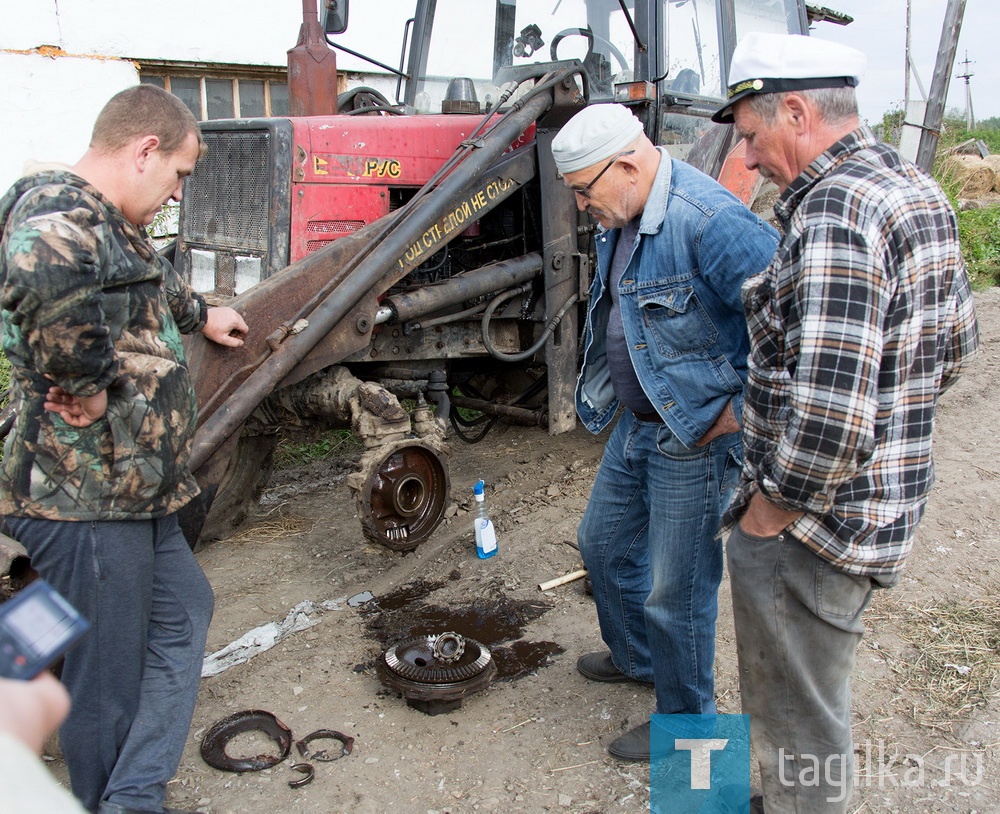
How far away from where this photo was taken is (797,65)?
187 centimetres

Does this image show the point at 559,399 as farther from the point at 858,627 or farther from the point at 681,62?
the point at 858,627

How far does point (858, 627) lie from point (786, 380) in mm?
584

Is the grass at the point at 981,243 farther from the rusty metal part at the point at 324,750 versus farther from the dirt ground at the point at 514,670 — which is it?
the rusty metal part at the point at 324,750

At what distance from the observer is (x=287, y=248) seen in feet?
13.9

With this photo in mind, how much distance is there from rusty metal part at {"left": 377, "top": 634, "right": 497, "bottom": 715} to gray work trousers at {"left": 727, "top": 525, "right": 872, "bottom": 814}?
1.26 m

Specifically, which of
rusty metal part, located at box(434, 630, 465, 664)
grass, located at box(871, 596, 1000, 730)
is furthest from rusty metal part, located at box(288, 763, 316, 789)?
grass, located at box(871, 596, 1000, 730)

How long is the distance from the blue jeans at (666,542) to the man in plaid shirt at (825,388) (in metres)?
0.43

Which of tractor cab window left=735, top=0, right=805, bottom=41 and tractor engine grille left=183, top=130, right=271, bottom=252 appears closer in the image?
tractor engine grille left=183, top=130, right=271, bottom=252

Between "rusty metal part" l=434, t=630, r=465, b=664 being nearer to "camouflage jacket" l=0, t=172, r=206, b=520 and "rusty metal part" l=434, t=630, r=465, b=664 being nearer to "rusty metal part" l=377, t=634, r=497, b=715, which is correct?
"rusty metal part" l=377, t=634, r=497, b=715

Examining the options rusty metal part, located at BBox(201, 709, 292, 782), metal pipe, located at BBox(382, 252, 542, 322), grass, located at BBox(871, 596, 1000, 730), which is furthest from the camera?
metal pipe, located at BBox(382, 252, 542, 322)

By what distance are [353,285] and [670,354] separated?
67.7 inches

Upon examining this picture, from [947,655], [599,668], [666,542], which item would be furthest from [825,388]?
[947,655]

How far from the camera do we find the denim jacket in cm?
244

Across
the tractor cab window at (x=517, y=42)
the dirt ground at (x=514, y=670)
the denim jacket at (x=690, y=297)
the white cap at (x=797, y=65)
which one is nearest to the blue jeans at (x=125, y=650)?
the dirt ground at (x=514, y=670)
